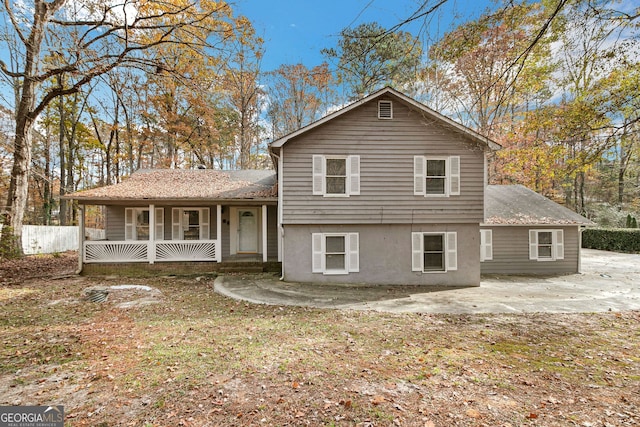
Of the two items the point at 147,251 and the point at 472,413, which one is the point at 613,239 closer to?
the point at 472,413

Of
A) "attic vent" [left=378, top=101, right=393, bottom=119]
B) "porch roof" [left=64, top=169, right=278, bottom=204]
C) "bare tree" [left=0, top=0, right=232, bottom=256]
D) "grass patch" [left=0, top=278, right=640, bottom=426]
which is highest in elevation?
"bare tree" [left=0, top=0, right=232, bottom=256]

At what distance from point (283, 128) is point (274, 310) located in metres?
19.7

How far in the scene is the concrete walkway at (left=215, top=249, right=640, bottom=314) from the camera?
7812 millimetres

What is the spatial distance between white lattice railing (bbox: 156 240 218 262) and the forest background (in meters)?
5.72

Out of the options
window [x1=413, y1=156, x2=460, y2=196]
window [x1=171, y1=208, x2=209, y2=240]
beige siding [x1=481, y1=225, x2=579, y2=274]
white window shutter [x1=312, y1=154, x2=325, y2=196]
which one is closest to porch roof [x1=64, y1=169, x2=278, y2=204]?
window [x1=171, y1=208, x2=209, y2=240]

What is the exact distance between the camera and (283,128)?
2448 centimetres

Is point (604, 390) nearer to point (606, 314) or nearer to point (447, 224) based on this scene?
point (606, 314)

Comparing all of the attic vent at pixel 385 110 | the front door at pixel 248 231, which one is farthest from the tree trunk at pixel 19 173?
the attic vent at pixel 385 110

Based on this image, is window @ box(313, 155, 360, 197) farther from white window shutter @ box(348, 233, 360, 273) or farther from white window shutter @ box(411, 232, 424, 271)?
white window shutter @ box(411, 232, 424, 271)

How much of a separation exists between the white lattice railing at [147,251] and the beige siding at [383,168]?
4578 millimetres

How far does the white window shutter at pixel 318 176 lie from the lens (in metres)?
10.2

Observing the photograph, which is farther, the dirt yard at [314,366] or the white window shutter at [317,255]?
the white window shutter at [317,255]

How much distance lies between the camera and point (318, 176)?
10219 millimetres

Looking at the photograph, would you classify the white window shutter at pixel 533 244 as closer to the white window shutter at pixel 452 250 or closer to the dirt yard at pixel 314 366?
the white window shutter at pixel 452 250
